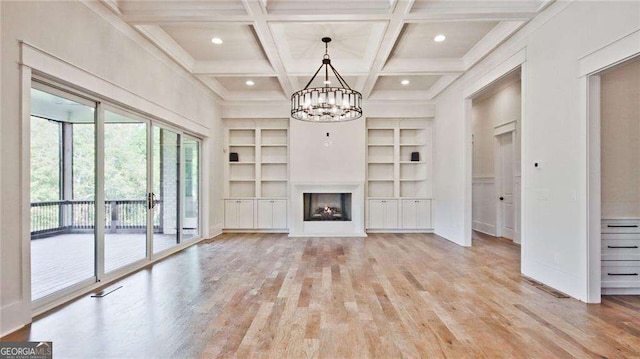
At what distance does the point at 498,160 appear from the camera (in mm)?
6891

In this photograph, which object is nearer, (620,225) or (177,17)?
(620,225)

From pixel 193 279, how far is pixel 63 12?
10.2ft

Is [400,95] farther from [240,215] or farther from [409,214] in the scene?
[240,215]

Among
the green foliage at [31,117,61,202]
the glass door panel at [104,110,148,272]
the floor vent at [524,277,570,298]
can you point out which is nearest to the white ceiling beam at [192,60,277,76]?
the glass door panel at [104,110,148,272]

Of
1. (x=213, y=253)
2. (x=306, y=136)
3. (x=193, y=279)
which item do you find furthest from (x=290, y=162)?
(x=193, y=279)

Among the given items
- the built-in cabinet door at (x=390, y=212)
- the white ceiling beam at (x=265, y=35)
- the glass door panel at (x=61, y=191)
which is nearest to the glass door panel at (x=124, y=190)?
the glass door panel at (x=61, y=191)

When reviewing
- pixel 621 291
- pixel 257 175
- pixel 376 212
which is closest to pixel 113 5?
pixel 257 175

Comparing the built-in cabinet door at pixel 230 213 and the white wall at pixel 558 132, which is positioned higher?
the white wall at pixel 558 132

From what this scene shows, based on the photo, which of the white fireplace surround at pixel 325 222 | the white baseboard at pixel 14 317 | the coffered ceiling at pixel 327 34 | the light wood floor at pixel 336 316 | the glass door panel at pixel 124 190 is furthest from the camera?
the white fireplace surround at pixel 325 222

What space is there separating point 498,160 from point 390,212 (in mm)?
2660

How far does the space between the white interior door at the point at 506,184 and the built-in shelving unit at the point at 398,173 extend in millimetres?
1507

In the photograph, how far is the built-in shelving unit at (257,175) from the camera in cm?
746

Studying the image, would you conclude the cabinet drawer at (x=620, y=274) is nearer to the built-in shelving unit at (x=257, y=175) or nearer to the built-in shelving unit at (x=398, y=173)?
the built-in shelving unit at (x=398, y=173)

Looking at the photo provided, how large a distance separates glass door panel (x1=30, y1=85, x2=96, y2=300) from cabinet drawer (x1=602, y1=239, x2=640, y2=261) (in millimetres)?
5669
